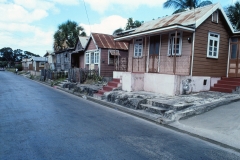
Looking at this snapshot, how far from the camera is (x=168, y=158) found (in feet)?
13.0

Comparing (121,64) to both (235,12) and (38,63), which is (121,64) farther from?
(38,63)

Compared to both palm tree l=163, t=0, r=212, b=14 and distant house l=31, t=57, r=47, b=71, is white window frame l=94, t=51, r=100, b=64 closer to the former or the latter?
palm tree l=163, t=0, r=212, b=14

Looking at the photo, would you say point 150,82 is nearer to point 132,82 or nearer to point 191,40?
point 132,82

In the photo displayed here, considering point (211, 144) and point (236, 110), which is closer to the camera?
point (211, 144)

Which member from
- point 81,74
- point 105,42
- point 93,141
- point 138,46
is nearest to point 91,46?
point 105,42

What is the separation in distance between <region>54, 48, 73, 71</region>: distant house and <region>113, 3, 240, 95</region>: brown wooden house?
16186 mm

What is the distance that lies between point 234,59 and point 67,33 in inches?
1338

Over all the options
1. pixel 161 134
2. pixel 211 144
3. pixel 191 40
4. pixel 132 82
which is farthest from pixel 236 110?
pixel 132 82

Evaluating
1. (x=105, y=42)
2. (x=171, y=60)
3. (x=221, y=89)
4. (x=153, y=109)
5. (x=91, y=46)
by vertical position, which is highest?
(x=105, y=42)

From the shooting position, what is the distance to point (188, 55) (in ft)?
35.2

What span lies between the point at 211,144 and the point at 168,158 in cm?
179

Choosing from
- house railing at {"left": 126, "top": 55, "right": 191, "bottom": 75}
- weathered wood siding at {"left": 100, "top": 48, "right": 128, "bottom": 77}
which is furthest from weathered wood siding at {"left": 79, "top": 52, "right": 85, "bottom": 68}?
house railing at {"left": 126, "top": 55, "right": 191, "bottom": 75}

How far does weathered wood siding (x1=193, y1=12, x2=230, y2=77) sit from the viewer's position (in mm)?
10742

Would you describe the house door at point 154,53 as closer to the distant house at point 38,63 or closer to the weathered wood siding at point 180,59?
the weathered wood siding at point 180,59
